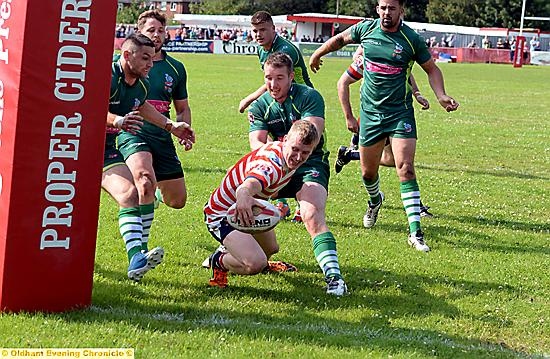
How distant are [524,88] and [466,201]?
74.5ft

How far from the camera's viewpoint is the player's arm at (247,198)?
18.6 ft

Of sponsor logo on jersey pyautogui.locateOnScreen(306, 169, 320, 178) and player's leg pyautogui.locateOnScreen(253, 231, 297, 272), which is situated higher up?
sponsor logo on jersey pyautogui.locateOnScreen(306, 169, 320, 178)

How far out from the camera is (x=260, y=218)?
5.88 meters

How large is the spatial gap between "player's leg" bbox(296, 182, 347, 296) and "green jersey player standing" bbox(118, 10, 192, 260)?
A: 4.30ft

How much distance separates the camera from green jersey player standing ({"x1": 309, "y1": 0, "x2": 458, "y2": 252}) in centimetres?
812

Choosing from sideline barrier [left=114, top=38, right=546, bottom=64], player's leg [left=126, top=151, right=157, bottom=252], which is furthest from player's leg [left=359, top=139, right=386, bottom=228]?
sideline barrier [left=114, top=38, right=546, bottom=64]

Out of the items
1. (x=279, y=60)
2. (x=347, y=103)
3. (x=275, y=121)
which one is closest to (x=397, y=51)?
(x=347, y=103)

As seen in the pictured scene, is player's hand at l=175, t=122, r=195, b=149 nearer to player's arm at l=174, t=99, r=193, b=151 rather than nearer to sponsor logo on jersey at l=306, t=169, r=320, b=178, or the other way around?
sponsor logo on jersey at l=306, t=169, r=320, b=178

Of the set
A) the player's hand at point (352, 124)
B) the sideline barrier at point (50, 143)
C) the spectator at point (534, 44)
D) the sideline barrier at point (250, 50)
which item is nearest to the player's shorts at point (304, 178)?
the sideline barrier at point (50, 143)

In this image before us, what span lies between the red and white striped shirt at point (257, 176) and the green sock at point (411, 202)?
2.33m

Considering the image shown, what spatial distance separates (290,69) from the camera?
262 inches

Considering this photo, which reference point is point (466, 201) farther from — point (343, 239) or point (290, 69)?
point (290, 69)

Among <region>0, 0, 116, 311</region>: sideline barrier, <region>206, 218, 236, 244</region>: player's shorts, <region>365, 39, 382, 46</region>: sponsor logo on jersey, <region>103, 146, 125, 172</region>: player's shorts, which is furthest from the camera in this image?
<region>365, 39, 382, 46</region>: sponsor logo on jersey

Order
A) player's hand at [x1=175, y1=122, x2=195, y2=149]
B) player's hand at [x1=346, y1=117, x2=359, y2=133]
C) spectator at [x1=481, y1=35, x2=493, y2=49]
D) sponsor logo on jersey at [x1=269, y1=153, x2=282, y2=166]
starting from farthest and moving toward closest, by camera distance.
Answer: spectator at [x1=481, y1=35, x2=493, y2=49] < player's hand at [x1=346, y1=117, x2=359, y2=133] < player's hand at [x1=175, y1=122, x2=195, y2=149] < sponsor logo on jersey at [x1=269, y1=153, x2=282, y2=166]
